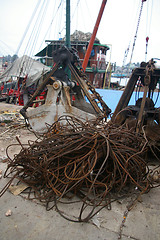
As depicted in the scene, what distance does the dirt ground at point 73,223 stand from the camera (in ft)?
6.23

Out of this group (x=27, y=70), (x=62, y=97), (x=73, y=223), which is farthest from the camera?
(x=27, y=70)

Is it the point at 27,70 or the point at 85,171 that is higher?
the point at 27,70

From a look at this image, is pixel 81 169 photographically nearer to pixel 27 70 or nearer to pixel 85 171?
pixel 85 171

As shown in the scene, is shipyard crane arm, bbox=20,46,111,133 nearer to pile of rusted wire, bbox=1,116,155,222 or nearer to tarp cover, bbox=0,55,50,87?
pile of rusted wire, bbox=1,116,155,222

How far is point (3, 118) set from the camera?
6.41 meters

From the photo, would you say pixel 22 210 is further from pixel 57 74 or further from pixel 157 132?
pixel 57 74

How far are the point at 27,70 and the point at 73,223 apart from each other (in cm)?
1416

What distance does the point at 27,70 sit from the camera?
1456cm

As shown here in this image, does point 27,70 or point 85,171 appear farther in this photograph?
point 27,70

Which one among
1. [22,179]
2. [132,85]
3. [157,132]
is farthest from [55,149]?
[132,85]

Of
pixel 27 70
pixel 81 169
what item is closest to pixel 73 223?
pixel 81 169

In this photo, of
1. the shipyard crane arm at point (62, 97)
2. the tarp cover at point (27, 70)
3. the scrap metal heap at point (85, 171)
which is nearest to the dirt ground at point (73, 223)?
the scrap metal heap at point (85, 171)

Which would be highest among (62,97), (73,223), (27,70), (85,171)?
(27,70)

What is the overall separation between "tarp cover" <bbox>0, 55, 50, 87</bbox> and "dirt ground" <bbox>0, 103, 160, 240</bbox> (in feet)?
40.3
